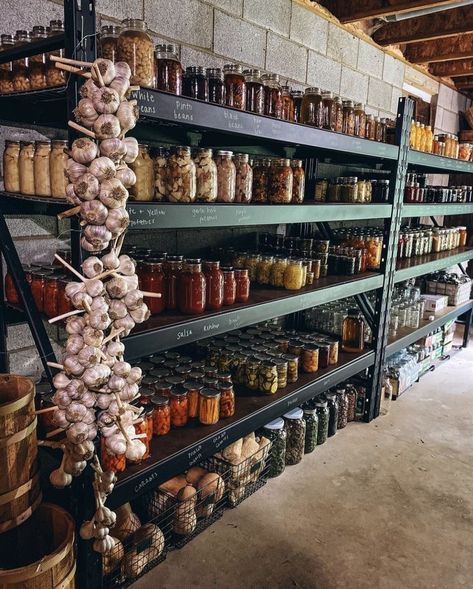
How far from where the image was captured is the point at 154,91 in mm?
1525

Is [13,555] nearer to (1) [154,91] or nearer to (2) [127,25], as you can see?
(1) [154,91]

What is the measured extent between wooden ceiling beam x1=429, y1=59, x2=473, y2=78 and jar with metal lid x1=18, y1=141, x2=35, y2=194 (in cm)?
443

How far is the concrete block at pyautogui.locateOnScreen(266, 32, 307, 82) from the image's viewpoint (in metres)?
3.11

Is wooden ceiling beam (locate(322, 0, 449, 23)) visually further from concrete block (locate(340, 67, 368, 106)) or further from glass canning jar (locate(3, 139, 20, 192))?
glass canning jar (locate(3, 139, 20, 192))

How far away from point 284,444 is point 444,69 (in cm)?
418

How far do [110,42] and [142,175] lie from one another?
436 mm

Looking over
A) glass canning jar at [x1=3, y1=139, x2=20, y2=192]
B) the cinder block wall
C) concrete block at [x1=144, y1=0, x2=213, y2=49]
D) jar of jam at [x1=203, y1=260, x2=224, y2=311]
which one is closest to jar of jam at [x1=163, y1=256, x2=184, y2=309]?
jar of jam at [x1=203, y1=260, x2=224, y2=311]

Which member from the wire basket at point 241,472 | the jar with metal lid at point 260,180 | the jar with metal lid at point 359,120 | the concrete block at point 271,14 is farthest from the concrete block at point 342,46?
the wire basket at point 241,472

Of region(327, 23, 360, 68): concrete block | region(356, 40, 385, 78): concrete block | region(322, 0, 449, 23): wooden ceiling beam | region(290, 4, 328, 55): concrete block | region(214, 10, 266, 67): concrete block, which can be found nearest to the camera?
region(214, 10, 266, 67): concrete block

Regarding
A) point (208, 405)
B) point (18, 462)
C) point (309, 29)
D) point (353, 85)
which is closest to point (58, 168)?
point (18, 462)

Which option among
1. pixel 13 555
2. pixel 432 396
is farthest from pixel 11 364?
pixel 432 396

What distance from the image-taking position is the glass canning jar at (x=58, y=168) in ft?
5.30

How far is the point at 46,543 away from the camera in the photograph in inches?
63.1

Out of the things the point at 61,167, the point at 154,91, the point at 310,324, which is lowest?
the point at 310,324
